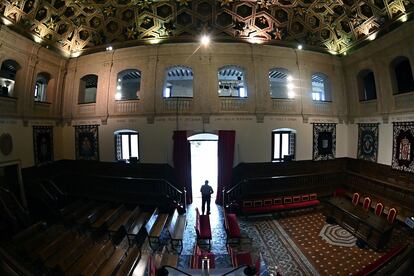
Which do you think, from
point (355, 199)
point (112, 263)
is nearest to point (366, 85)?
point (355, 199)

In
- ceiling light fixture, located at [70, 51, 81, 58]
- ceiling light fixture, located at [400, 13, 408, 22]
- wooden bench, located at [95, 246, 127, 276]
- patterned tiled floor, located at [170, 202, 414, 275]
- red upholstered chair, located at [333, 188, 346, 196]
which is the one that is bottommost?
patterned tiled floor, located at [170, 202, 414, 275]

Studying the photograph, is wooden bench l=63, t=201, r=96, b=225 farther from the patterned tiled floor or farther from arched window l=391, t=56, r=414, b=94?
arched window l=391, t=56, r=414, b=94

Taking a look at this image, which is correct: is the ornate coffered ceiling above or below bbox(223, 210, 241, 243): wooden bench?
above

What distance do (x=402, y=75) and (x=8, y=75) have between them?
19.2 meters

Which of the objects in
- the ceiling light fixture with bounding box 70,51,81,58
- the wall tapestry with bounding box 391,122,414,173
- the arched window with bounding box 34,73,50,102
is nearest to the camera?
the wall tapestry with bounding box 391,122,414,173

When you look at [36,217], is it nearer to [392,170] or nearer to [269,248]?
[269,248]

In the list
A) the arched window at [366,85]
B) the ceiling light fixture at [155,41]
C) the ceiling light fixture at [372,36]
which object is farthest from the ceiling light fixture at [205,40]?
the arched window at [366,85]

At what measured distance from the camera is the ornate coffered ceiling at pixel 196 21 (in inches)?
374

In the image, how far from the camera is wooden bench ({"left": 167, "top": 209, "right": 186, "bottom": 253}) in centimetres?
718

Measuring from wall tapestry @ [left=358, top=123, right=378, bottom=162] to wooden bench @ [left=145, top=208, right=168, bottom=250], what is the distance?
10.4 meters

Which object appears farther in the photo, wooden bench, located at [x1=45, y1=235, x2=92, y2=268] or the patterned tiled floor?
the patterned tiled floor

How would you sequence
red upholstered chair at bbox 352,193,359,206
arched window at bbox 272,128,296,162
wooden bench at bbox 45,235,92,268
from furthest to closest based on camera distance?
arched window at bbox 272,128,296,162, red upholstered chair at bbox 352,193,359,206, wooden bench at bbox 45,235,92,268

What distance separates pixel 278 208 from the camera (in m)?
10.0

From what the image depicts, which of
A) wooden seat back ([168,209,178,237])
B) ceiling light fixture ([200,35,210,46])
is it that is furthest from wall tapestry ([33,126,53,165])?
ceiling light fixture ([200,35,210,46])
